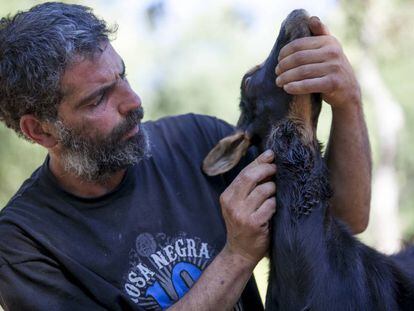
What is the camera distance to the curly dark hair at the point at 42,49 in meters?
3.20

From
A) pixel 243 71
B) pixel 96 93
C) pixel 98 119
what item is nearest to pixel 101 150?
pixel 98 119

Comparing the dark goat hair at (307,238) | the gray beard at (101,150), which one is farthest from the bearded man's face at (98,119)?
the dark goat hair at (307,238)

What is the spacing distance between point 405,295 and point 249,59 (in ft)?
45.0

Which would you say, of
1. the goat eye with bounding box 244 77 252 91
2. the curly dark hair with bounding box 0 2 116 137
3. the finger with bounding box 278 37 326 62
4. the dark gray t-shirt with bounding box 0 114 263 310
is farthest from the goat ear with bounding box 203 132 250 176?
the curly dark hair with bounding box 0 2 116 137

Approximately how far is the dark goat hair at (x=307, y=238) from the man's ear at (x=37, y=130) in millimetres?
1035

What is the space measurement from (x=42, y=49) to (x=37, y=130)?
443mm

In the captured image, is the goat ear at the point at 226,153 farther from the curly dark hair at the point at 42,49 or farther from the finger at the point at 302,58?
the curly dark hair at the point at 42,49

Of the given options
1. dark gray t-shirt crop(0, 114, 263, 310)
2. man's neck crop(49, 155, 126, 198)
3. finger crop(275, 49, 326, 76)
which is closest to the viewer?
finger crop(275, 49, 326, 76)

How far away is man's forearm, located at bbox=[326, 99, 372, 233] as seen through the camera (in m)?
3.20

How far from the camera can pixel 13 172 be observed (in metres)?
14.9

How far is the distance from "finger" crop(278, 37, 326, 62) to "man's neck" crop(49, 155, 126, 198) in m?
1.04

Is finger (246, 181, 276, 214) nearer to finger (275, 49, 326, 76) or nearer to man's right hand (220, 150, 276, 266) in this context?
man's right hand (220, 150, 276, 266)

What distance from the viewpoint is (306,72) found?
275 centimetres

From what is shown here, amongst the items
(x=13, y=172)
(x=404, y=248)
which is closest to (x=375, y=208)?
(x=13, y=172)
